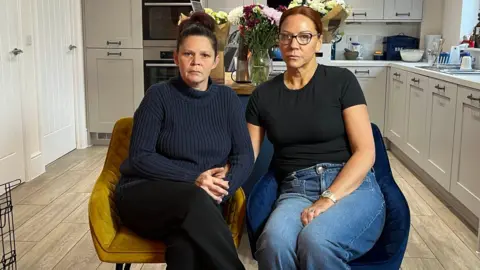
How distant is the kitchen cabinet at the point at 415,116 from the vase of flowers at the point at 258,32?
191 cm

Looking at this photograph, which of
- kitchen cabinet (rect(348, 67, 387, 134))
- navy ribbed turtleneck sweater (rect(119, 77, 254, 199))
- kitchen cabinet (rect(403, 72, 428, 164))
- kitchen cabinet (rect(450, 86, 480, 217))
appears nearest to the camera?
navy ribbed turtleneck sweater (rect(119, 77, 254, 199))

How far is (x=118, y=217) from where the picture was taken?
75.8 inches

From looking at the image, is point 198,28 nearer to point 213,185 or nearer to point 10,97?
point 213,185

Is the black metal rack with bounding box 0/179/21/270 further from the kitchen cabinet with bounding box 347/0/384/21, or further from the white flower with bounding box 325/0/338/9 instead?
the kitchen cabinet with bounding box 347/0/384/21

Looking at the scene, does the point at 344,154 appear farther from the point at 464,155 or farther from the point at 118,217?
the point at 464,155

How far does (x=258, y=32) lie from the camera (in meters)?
2.72

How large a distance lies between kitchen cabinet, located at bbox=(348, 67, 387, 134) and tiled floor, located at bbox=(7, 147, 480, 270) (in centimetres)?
126

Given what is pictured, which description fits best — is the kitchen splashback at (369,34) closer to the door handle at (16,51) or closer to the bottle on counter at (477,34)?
the bottle on counter at (477,34)

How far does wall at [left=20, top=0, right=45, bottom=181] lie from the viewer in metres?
4.05

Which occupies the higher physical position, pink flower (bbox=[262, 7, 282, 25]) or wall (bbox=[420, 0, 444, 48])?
wall (bbox=[420, 0, 444, 48])

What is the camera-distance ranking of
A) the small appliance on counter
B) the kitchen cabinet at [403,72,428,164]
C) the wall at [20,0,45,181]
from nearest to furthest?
1. the wall at [20,0,45,181]
2. the kitchen cabinet at [403,72,428,164]
3. the small appliance on counter

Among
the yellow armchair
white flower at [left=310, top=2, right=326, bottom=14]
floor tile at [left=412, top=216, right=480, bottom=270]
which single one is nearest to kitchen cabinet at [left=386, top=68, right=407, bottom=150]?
floor tile at [left=412, top=216, right=480, bottom=270]

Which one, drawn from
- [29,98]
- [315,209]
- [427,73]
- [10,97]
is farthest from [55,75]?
[315,209]

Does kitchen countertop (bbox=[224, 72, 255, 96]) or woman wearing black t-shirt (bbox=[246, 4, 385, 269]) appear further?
kitchen countertop (bbox=[224, 72, 255, 96])
